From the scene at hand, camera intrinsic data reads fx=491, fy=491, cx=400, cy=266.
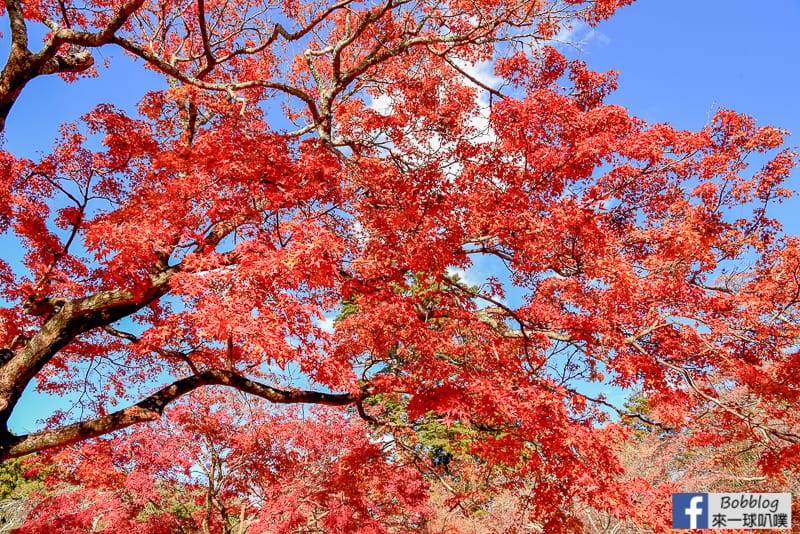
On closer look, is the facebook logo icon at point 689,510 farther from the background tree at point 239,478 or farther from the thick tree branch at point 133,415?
the thick tree branch at point 133,415

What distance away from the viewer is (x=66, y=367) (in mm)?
8062

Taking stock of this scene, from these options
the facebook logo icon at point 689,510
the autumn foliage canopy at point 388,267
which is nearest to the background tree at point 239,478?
the autumn foliage canopy at point 388,267

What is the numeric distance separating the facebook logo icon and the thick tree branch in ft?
17.4

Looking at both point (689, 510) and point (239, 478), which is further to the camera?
point (239, 478)

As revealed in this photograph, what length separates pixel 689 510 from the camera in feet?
25.6

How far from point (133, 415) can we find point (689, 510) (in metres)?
8.27

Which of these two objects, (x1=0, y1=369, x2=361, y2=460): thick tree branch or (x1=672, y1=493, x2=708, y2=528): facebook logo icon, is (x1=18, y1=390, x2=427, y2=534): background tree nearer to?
(x1=0, y1=369, x2=361, y2=460): thick tree branch

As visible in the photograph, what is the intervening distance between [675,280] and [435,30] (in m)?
5.17

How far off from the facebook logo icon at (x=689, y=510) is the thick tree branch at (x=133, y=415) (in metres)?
5.30

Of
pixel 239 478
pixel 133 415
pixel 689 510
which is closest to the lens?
pixel 133 415

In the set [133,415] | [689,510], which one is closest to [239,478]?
[133,415]

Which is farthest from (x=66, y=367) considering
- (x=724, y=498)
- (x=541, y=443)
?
(x=724, y=498)

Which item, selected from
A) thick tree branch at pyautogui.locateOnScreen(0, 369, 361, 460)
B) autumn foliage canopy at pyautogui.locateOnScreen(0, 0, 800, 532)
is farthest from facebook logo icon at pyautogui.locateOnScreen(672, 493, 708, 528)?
thick tree branch at pyautogui.locateOnScreen(0, 369, 361, 460)

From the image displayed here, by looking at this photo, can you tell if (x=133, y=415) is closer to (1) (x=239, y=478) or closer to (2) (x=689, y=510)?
(1) (x=239, y=478)
